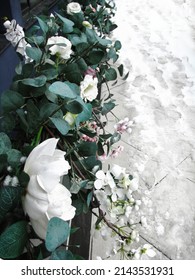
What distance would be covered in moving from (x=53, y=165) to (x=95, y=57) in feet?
1.29

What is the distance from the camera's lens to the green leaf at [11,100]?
0.56m

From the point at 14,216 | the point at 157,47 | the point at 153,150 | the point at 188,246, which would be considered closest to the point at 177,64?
the point at 157,47

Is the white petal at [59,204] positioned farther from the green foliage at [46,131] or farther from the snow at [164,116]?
the snow at [164,116]

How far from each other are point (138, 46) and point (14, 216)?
2.83 metres

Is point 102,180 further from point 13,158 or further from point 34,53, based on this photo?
point 34,53

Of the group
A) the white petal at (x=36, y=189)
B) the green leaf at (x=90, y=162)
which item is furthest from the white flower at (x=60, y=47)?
the white petal at (x=36, y=189)

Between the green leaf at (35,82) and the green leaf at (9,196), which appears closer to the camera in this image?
the green leaf at (9,196)

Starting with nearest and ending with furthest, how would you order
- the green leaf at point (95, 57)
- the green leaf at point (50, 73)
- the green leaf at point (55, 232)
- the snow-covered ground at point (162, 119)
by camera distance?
the green leaf at point (55, 232)
the green leaf at point (50, 73)
the green leaf at point (95, 57)
the snow-covered ground at point (162, 119)

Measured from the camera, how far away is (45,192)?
1.31ft

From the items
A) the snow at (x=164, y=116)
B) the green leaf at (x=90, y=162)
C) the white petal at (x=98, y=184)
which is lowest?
the snow at (x=164, y=116)

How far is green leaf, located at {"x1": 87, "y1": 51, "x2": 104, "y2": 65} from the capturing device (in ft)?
2.29

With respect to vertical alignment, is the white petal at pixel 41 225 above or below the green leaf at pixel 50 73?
below

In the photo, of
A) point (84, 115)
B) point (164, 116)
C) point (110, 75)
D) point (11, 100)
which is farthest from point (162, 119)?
point (11, 100)

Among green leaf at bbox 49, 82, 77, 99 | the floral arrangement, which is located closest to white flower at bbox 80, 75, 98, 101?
the floral arrangement
